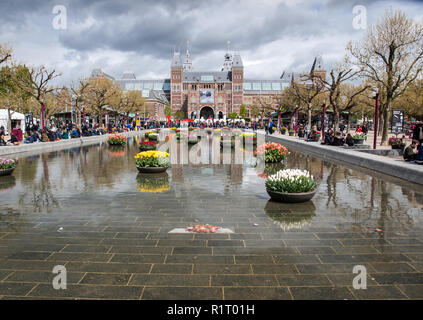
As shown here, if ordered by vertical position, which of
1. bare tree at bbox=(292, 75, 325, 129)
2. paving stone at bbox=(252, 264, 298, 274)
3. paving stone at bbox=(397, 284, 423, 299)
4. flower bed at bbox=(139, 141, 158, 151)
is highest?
bare tree at bbox=(292, 75, 325, 129)

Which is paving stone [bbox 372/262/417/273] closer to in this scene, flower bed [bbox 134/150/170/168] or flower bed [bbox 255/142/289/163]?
flower bed [bbox 134/150/170/168]

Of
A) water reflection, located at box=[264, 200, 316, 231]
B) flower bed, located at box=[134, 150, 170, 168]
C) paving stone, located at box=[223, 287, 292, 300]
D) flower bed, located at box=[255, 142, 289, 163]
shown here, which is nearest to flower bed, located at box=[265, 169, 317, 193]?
water reflection, located at box=[264, 200, 316, 231]

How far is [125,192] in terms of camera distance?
8.97m

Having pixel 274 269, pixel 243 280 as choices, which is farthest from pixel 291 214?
pixel 243 280

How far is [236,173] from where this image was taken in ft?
39.7

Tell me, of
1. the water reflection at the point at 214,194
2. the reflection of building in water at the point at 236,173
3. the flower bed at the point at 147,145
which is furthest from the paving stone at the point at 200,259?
the flower bed at the point at 147,145

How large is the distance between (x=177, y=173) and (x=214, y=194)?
12.3 feet

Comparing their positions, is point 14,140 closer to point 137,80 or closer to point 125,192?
point 125,192

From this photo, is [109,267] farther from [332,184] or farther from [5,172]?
[5,172]

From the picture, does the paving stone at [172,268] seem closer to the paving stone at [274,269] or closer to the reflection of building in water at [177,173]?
the paving stone at [274,269]

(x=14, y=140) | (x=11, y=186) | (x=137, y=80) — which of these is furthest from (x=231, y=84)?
(x=11, y=186)

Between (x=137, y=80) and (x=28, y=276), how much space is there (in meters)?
139

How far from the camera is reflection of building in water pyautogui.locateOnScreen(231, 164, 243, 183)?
10898mm

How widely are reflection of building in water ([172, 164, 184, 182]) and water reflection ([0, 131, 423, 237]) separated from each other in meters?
0.04
